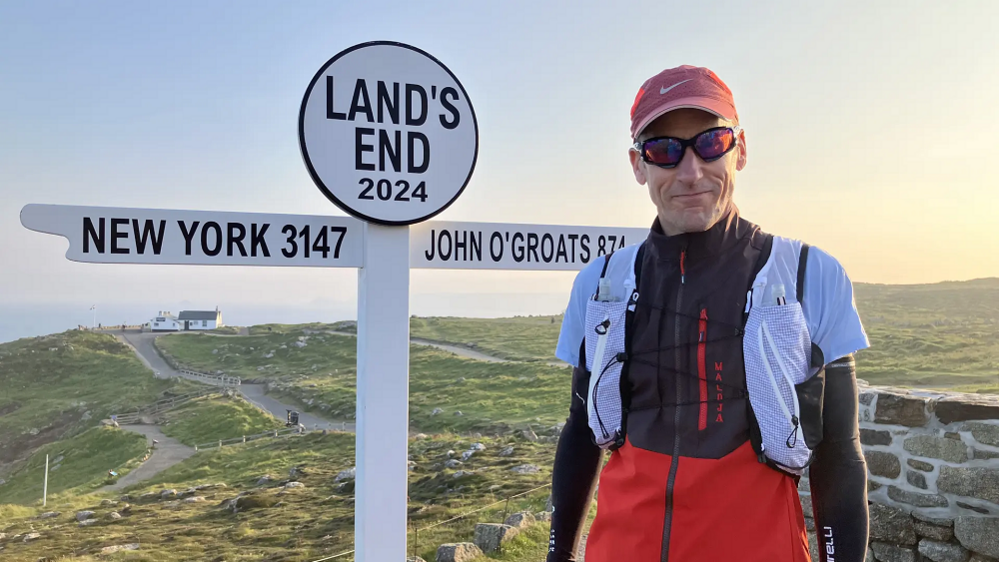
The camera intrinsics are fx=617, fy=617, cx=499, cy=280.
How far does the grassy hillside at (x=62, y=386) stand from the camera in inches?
2082

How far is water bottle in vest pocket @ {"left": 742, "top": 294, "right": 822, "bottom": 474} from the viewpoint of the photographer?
1.56m

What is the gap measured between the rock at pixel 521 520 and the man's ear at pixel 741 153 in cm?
540

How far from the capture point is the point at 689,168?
67.9 inches

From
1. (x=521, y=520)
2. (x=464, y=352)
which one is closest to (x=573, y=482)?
(x=521, y=520)

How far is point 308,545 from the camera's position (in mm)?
10102

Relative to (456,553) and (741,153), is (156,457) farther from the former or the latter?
(741,153)

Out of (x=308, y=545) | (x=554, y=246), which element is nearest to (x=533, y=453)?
(x=308, y=545)

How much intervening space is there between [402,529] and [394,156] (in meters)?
2.07

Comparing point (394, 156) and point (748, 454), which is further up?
point (394, 156)

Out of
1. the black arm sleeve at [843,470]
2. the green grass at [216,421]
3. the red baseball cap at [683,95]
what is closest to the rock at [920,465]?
the black arm sleeve at [843,470]

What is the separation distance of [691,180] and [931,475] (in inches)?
168

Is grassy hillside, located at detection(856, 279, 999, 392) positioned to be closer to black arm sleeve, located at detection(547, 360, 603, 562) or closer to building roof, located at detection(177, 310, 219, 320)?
black arm sleeve, located at detection(547, 360, 603, 562)

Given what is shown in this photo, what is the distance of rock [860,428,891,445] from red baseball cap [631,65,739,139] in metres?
4.11

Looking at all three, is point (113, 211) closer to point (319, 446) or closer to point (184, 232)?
point (184, 232)
